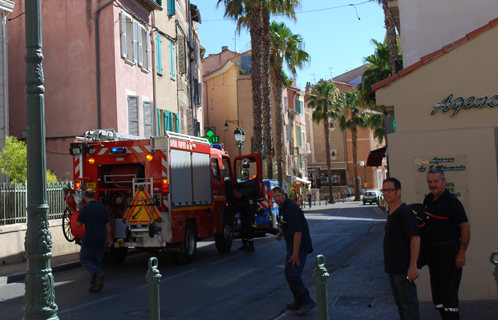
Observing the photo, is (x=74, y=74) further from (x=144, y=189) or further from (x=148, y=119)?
(x=144, y=189)

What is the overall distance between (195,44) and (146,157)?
22452 mm

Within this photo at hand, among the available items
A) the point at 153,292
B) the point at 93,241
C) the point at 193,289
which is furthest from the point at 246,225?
the point at 153,292

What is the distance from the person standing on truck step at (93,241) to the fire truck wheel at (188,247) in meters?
3.31

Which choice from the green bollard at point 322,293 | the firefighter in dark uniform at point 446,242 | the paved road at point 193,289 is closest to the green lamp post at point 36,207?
the paved road at point 193,289

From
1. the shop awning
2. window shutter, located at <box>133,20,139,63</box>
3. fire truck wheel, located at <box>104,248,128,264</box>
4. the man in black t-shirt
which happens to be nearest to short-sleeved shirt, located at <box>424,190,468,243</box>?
the man in black t-shirt

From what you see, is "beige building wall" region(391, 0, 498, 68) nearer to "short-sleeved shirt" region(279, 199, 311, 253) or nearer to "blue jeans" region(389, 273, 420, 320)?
"short-sleeved shirt" region(279, 199, 311, 253)

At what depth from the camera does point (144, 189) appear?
484 inches

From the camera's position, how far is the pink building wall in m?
20.6

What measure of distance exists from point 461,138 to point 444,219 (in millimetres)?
2663

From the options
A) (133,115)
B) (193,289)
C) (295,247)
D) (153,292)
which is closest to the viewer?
(153,292)

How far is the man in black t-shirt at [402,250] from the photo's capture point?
18.6 ft

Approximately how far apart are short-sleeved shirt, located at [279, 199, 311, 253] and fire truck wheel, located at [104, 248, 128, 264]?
22.5ft

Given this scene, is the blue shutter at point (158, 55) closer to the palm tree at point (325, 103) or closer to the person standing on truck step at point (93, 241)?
the person standing on truck step at point (93, 241)

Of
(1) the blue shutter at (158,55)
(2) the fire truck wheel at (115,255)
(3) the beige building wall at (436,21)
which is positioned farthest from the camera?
(1) the blue shutter at (158,55)
